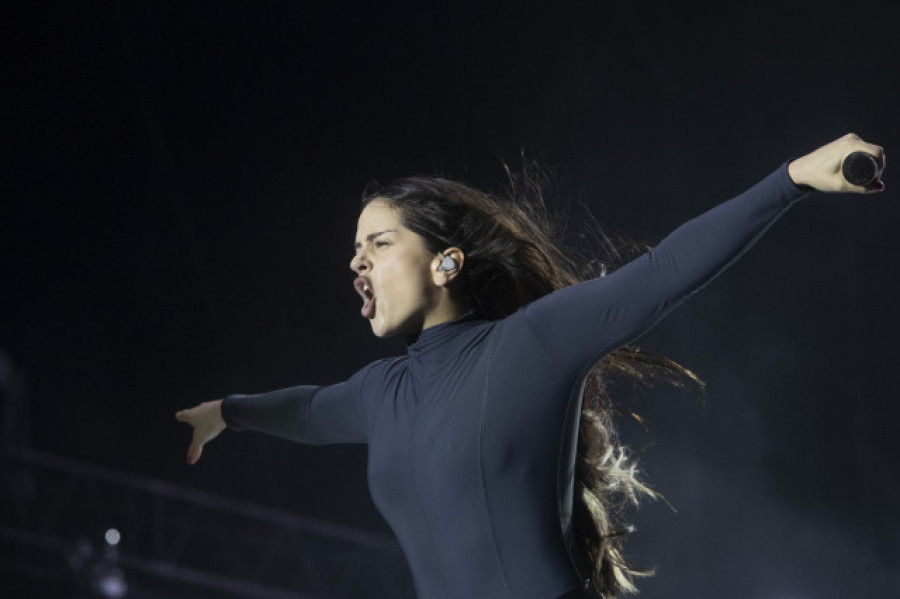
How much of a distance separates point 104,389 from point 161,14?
2.39 meters

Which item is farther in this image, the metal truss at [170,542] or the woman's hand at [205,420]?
the metal truss at [170,542]

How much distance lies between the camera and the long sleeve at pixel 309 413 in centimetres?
214

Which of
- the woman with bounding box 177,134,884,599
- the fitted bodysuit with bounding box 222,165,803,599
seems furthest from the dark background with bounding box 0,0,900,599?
the fitted bodysuit with bounding box 222,165,803,599

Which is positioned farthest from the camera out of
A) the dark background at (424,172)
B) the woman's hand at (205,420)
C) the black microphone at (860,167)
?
the dark background at (424,172)

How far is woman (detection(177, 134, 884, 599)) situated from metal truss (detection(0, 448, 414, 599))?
4434mm

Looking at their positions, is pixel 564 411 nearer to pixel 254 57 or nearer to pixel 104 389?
pixel 254 57

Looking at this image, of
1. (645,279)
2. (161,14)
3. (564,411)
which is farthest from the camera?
(161,14)

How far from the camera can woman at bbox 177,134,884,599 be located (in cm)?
151

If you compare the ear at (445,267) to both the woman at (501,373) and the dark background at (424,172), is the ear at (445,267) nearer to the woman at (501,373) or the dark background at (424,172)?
the woman at (501,373)

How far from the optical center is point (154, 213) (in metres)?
6.08

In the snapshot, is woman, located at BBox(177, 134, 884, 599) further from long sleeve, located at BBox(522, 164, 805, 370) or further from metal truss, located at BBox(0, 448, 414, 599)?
metal truss, located at BBox(0, 448, 414, 599)

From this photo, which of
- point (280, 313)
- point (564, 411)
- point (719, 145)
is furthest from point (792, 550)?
point (564, 411)

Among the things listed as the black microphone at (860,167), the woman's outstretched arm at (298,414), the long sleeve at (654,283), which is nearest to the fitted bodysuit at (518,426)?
the long sleeve at (654,283)

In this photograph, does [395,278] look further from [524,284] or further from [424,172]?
[424,172]
